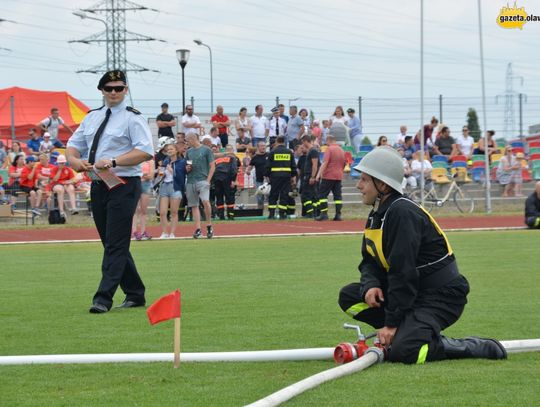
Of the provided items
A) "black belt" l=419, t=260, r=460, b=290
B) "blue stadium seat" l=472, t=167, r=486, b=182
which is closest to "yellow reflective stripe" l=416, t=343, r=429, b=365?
"black belt" l=419, t=260, r=460, b=290

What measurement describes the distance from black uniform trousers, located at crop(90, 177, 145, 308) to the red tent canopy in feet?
99.6

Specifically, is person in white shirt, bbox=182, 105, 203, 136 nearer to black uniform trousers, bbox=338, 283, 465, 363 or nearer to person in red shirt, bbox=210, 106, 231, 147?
person in red shirt, bbox=210, 106, 231, 147

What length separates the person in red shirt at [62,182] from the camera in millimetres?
28828

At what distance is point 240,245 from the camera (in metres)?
20.0

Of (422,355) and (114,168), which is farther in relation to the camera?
(114,168)

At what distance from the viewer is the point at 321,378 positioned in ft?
19.7

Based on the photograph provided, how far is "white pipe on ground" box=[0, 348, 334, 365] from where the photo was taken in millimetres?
6934

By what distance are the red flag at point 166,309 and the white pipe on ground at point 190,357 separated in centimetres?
39

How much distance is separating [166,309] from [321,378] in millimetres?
1193

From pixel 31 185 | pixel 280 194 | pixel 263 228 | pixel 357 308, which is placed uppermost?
pixel 31 185

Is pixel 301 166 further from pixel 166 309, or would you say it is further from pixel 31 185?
pixel 166 309

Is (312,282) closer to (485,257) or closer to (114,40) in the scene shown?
(485,257)

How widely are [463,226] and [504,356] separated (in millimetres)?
18728

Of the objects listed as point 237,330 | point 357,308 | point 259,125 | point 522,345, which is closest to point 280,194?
point 259,125
